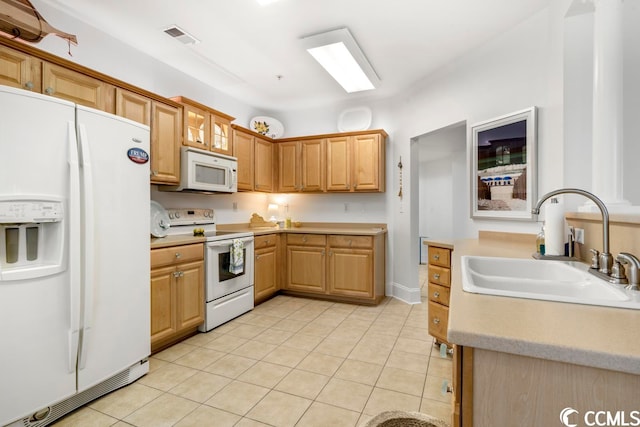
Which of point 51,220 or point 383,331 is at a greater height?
point 51,220

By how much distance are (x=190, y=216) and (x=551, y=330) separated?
133 inches

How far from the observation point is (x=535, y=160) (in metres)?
2.32

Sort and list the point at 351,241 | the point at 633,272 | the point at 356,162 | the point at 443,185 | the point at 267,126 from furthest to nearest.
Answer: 1. the point at 443,185
2. the point at 267,126
3. the point at 356,162
4. the point at 351,241
5. the point at 633,272

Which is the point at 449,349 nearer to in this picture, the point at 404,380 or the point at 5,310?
the point at 404,380

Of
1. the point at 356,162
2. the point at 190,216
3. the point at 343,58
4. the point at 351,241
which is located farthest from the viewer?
the point at 356,162

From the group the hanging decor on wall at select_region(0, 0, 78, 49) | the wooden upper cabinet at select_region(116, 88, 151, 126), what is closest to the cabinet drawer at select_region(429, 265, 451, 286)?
the wooden upper cabinet at select_region(116, 88, 151, 126)

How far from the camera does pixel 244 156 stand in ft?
12.7

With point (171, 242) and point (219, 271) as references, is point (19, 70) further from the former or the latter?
point (219, 271)

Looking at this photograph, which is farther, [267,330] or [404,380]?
[267,330]

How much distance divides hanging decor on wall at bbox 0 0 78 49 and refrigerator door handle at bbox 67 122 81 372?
90cm

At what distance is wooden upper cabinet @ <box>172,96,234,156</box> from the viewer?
2992mm

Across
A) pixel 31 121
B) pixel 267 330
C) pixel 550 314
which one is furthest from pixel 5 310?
pixel 550 314

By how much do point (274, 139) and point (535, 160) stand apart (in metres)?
3.17

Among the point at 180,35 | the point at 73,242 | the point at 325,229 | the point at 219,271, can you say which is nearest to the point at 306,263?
the point at 325,229
